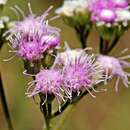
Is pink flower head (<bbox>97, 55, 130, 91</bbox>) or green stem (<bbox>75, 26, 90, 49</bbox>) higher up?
green stem (<bbox>75, 26, 90, 49</bbox>)

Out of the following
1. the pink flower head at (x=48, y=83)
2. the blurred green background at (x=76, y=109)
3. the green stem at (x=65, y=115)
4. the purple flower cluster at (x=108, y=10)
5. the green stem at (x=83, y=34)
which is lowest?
the blurred green background at (x=76, y=109)

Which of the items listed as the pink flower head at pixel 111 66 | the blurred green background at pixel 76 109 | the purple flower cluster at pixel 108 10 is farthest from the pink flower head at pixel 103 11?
the blurred green background at pixel 76 109

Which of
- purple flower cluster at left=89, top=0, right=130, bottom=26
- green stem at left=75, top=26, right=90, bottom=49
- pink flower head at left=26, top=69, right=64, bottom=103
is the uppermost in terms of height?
purple flower cluster at left=89, top=0, right=130, bottom=26

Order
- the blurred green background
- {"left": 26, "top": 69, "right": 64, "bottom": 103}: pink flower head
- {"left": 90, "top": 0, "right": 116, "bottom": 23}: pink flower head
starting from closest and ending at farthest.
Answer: {"left": 26, "top": 69, "right": 64, "bottom": 103}: pink flower head, {"left": 90, "top": 0, "right": 116, "bottom": 23}: pink flower head, the blurred green background

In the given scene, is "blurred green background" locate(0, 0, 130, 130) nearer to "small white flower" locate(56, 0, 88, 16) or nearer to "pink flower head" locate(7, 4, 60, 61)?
"small white flower" locate(56, 0, 88, 16)

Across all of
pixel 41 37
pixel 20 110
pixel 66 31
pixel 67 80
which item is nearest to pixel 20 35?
pixel 41 37

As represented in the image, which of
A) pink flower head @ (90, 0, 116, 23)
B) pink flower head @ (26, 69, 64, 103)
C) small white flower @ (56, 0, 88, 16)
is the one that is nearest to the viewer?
pink flower head @ (26, 69, 64, 103)

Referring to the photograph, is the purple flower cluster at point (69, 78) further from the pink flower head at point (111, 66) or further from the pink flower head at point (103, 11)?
the pink flower head at point (103, 11)

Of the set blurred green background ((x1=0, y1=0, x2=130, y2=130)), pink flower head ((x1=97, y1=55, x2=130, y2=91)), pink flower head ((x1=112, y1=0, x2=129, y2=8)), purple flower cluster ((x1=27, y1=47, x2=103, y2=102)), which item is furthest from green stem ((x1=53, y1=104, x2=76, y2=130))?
blurred green background ((x1=0, y1=0, x2=130, y2=130))
